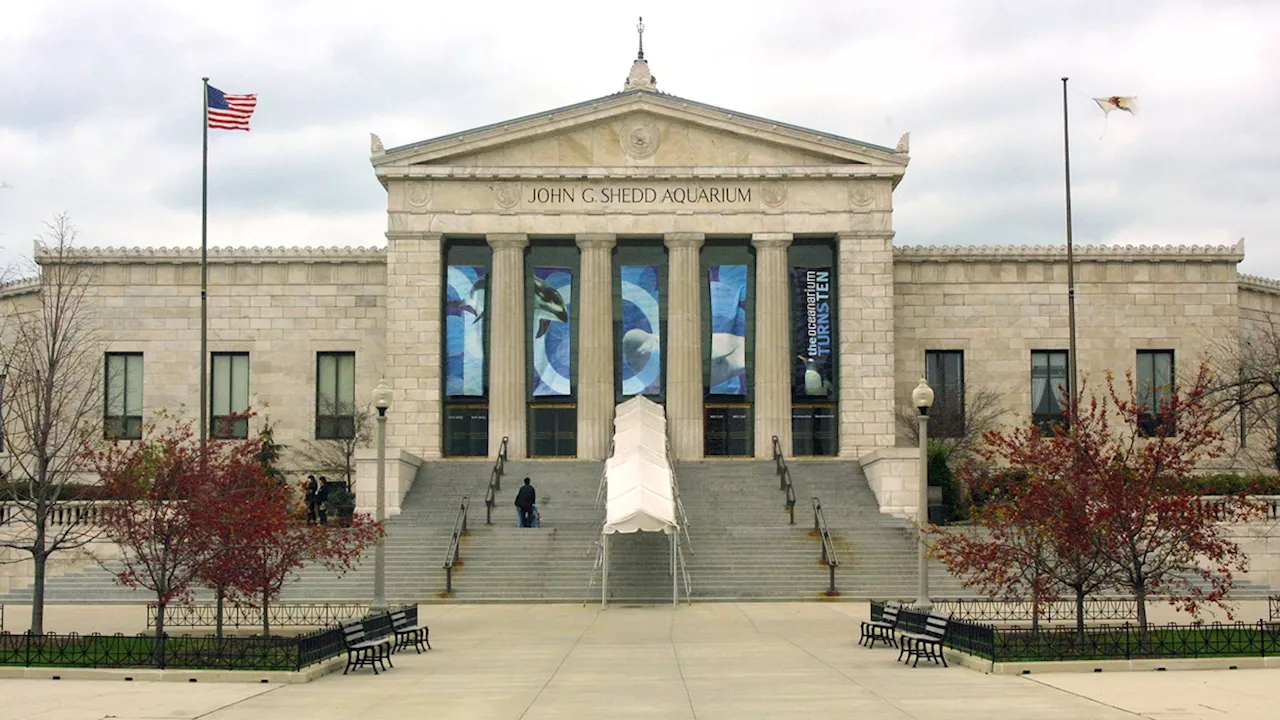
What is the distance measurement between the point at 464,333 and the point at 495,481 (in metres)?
8.45

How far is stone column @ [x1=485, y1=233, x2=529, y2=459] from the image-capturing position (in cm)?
5697

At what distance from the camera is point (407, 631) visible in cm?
2789

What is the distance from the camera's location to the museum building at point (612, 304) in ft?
188

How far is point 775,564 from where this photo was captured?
42.5 m

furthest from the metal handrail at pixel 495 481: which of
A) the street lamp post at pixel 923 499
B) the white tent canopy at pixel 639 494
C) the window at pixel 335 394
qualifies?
the street lamp post at pixel 923 499

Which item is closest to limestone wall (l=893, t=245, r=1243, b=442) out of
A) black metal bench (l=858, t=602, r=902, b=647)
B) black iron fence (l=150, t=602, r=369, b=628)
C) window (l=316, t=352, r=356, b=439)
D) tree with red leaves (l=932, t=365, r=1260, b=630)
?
window (l=316, t=352, r=356, b=439)

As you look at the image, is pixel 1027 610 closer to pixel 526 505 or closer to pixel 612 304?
pixel 526 505

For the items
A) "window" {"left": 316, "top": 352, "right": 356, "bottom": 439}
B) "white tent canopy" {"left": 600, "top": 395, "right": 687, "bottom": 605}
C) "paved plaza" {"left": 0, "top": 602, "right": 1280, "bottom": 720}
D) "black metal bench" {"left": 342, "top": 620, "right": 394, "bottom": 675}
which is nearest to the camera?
"paved plaza" {"left": 0, "top": 602, "right": 1280, "bottom": 720}

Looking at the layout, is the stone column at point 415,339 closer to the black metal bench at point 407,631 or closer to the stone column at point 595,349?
the stone column at point 595,349

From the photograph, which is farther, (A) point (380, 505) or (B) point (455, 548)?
(B) point (455, 548)

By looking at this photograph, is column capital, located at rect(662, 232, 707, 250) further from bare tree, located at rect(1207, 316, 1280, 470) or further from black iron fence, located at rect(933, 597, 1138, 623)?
black iron fence, located at rect(933, 597, 1138, 623)

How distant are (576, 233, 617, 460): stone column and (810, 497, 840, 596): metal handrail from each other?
1179 centimetres

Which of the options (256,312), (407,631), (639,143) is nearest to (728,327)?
(639,143)

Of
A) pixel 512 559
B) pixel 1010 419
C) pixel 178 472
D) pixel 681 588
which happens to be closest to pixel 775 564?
pixel 681 588
